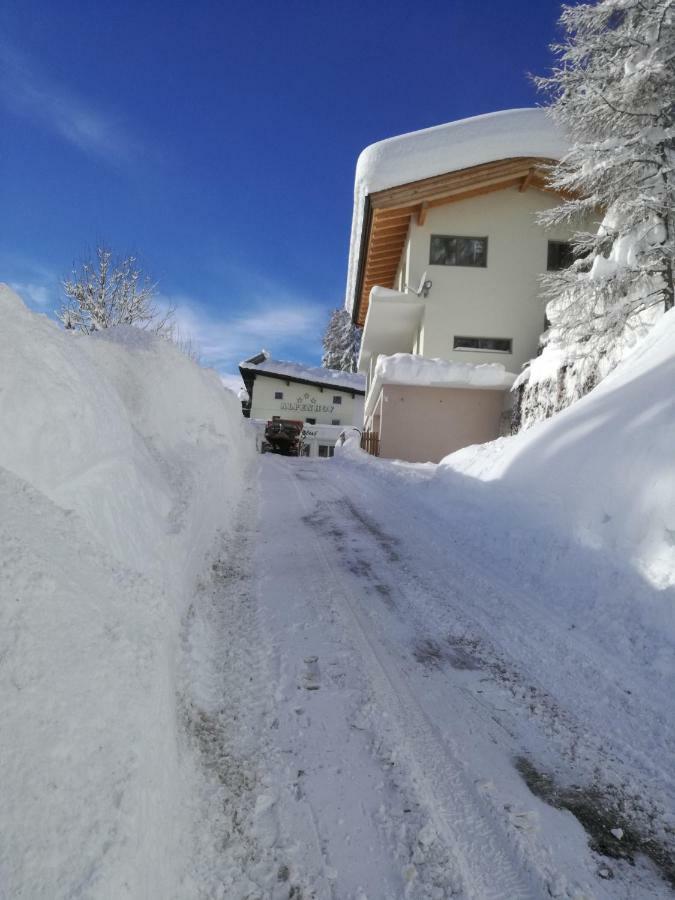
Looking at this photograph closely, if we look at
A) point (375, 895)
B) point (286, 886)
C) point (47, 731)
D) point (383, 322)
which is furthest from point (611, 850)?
point (383, 322)

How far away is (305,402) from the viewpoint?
46594 mm

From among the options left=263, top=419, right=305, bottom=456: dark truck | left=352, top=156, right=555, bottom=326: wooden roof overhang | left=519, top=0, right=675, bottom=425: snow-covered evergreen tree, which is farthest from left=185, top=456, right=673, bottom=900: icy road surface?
left=263, top=419, right=305, bottom=456: dark truck

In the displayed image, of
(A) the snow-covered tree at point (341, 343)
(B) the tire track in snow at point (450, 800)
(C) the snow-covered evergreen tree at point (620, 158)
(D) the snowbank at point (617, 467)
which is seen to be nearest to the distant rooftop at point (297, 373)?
(A) the snow-covered tree at point (341, 343)

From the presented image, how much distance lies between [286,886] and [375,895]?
32cm

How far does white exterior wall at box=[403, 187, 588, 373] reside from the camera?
668 inches

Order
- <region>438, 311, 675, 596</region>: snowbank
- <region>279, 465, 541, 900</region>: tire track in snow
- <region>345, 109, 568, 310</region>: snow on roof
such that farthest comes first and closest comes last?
1. <region>345, 109, 568, 310</region>: snow on roof
2. <region>438, 311, 675, 596</region>: snowbank
3. <region>279, 465, 541, 900</region>: tire track in snow

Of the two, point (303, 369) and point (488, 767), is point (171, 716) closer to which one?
point (488, 767)

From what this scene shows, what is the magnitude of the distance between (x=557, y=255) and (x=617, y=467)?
1531cm

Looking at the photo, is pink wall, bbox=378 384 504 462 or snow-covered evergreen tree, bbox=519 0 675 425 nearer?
snow-covered evergreen tree, bbox=519 0 675 425

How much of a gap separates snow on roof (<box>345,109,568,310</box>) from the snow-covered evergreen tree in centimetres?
677

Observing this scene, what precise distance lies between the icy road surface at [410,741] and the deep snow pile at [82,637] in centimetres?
33

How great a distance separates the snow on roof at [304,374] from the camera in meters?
45.8

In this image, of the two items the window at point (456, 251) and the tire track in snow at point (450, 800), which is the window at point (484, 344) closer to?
the window at point (456, 251)

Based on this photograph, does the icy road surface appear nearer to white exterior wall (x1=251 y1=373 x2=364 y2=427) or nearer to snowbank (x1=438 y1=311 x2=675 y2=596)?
snowbank (x1=438 y1=311 x2=675 y2=596)
